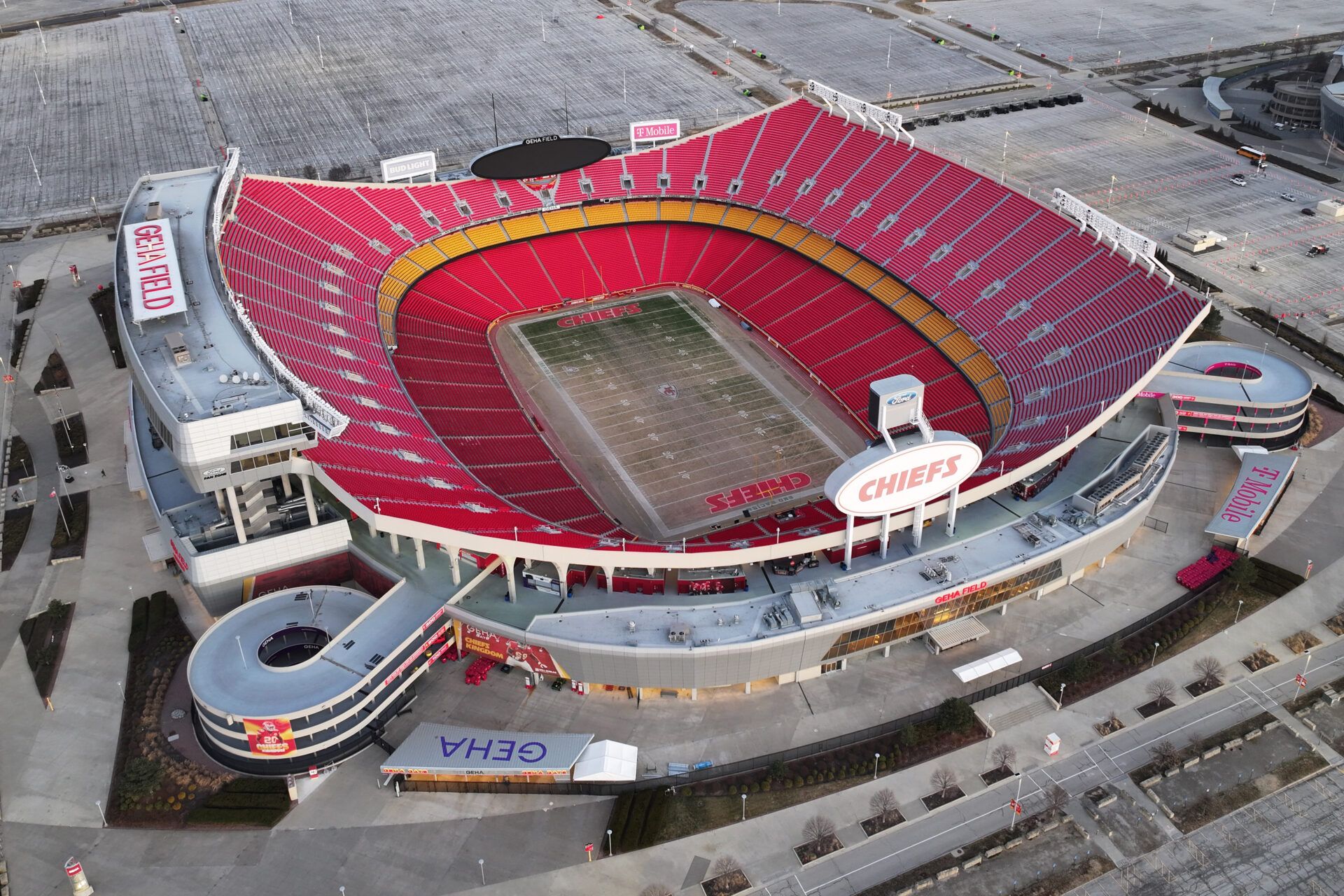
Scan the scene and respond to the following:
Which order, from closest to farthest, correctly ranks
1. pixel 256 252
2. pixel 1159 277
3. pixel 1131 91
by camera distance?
pixel 1159 277
pixel 256 252
pixel 1131 91

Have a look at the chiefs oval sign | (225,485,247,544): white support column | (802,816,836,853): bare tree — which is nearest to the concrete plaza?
(802,816,836,853): bare tree

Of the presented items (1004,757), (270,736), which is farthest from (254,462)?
(1004,757)

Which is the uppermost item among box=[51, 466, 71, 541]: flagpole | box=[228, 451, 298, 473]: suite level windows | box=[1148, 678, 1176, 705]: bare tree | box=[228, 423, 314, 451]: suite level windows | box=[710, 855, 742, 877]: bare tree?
box=[228, 423, 314, 451]: suite level windows

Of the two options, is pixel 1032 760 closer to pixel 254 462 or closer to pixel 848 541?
pixel 848 541

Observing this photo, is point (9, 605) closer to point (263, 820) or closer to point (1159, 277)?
point (263, 820)

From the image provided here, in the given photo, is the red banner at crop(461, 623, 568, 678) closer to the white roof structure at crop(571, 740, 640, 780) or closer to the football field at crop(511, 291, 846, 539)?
the white roof structure at crop(571, 740, 640, 780)

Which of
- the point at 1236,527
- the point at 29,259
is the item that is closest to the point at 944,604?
the point at 1236,527
